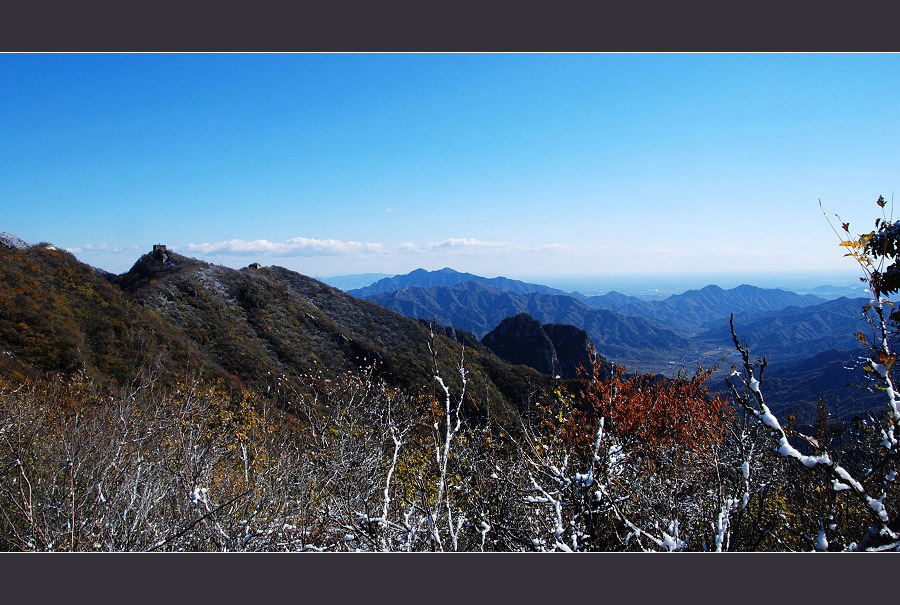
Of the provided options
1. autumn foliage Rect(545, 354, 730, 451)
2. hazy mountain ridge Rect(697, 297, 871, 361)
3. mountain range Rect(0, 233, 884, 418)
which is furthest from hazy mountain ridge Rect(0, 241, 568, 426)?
hazy mountain ridge Rect(697, 297, 871, 361)

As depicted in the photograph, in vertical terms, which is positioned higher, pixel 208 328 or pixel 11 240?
pixel 11 240

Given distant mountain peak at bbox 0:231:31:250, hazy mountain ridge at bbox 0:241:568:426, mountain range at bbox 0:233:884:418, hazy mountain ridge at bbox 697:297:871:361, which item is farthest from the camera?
hazy mountain ridge at bbox 697:297:871:361

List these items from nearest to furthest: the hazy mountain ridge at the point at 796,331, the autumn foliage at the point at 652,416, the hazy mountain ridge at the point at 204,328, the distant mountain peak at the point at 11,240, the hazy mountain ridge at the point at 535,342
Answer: the autumn foliage at the point at 652,416
the hazy mountain ridge at the point at 204,328
the distant mountain peak at the point at 11,240
the hazy mountain ridge at the point at 535,342
the hazy mountain ridge at the point at 796,331

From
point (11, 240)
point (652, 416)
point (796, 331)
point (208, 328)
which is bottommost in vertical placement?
point (796, 331)

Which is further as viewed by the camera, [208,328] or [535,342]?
[535,342]

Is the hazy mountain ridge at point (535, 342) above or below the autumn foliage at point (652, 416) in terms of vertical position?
below

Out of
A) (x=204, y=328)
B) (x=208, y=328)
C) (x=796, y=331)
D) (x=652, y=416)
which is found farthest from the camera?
(x=796, y=331)

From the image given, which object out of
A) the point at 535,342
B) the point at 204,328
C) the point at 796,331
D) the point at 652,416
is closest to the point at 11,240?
the point at 204,328

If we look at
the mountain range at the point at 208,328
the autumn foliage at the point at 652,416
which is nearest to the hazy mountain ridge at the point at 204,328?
the mountain range at the point at 208,328

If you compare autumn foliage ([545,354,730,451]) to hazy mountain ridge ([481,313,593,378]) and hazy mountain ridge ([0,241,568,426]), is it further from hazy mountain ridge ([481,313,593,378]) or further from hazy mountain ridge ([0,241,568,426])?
hazy mountain ridge ([481,313,593,378])

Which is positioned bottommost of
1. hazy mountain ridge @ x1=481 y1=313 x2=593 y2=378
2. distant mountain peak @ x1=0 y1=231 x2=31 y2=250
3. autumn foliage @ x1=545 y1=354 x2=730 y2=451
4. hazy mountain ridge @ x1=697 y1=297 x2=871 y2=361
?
hazy mountain ridge @ x1=697 y1=297 x2=871 y2=361

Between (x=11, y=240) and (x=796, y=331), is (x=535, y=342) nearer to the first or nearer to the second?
(x=11, y=240)

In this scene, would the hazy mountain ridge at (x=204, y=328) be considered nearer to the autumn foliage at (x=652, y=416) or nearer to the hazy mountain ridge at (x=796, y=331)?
the autumn foliage at (x=652, y=416)
